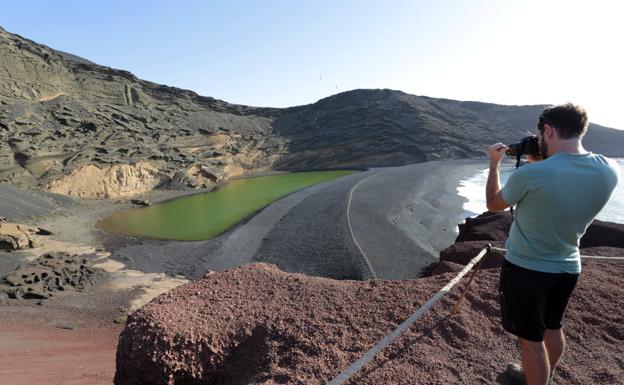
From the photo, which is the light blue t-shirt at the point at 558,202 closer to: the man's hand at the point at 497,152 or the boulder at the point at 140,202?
the man's hand at the point at 497,152

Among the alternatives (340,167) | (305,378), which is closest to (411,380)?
(305,378)

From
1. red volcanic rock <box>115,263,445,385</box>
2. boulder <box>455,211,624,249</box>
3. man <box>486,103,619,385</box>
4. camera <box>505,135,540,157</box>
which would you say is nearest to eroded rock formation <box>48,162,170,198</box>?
boulder <box>455,211,624,249</box>

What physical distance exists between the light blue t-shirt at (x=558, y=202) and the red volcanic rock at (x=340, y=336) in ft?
4.05

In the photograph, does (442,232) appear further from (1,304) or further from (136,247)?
(1,304)

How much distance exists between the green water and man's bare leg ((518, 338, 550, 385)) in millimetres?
15857

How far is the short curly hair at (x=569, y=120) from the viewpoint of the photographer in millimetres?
1986

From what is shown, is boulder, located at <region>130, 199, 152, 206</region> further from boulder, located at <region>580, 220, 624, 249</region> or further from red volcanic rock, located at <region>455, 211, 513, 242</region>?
boulder, located at <region>580, 220, 624, 249</region>

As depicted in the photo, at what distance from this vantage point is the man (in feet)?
6.24

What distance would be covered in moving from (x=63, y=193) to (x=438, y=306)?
24.4m

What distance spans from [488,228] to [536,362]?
8.47 m

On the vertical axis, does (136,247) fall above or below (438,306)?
below

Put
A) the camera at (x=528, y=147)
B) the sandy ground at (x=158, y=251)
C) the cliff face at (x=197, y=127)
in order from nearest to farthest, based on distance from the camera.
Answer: the camera at (x=528, y=147) < the sandy ground at (x=158, y=251) < the cliff face at (x=197, y=127)

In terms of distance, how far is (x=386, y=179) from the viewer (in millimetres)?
28219

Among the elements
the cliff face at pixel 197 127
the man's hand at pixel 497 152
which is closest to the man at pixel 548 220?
the man's hand at pixel 497 152
